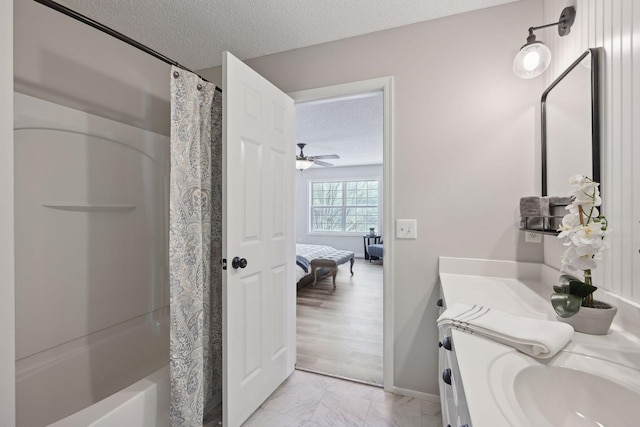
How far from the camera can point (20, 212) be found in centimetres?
137

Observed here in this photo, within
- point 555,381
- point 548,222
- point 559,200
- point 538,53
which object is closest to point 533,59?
point 538,53

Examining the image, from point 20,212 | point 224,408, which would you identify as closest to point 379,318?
point 224,408

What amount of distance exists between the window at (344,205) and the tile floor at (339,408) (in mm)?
5640

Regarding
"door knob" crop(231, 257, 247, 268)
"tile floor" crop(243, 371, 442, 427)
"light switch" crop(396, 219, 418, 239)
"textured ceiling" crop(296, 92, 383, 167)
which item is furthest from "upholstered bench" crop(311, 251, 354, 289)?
"door knob" crop(231, 257, 247, 268)

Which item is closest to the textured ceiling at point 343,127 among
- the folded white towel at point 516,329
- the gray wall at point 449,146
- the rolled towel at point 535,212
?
the gray wall at point 449,146

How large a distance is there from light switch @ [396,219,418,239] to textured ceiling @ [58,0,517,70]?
4.30 ft

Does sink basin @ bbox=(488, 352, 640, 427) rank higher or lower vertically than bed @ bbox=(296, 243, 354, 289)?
higher

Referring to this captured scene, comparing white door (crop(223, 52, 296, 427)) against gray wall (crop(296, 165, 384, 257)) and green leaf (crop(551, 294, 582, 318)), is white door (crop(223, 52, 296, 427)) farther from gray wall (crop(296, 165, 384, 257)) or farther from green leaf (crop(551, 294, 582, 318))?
gray wall (crop(296, 165, 384, 257))

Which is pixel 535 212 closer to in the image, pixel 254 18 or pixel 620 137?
pixel 620 137

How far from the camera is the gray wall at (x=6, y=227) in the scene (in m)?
0.81

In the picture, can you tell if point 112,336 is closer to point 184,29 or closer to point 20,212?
Result: point 20,212

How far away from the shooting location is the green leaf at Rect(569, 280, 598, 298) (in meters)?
0.89

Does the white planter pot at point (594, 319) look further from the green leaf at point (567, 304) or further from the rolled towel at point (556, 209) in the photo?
the rolled towel at point (556, 209)

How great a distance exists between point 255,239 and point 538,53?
68.1 inches
